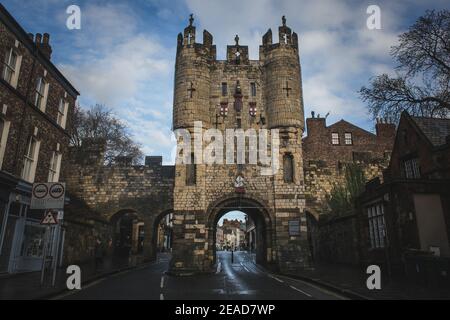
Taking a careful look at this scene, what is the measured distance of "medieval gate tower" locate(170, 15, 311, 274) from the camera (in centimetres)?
1981

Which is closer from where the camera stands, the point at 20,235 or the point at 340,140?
the point at 20,235

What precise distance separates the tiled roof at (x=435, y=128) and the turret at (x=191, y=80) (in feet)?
41.4

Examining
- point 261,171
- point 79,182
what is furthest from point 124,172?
point 261,171

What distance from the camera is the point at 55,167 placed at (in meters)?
18.5

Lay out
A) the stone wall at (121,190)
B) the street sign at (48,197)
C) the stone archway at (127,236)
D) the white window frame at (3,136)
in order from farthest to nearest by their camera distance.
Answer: the stone archway at (127,236), the stone wall at (121,190), the white window frame at (3,136), the street sign at (48,197)

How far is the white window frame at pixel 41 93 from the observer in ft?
54.6

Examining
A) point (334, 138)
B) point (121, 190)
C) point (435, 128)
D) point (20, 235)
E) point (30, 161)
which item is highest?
point (334, 138)

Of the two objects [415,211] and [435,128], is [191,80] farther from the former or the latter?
[435,128]

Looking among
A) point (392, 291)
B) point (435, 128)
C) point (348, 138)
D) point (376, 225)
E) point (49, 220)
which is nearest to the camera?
point (392, 291)

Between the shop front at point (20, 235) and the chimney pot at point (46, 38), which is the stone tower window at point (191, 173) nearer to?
the shop front at point (20, 235)

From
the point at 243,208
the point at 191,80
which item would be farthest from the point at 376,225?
the point at 191,80

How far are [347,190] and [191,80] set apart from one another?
607 inches

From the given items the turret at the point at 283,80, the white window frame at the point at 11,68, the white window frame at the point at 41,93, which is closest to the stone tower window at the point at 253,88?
the turret at the point at 283,80

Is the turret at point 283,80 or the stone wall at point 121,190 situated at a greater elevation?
the turret at point 283,80
